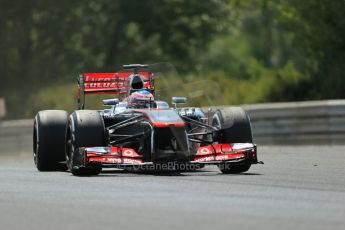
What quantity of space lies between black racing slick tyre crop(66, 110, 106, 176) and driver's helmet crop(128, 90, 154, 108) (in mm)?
1166

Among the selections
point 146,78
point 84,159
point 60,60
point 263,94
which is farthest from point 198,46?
point 84,159

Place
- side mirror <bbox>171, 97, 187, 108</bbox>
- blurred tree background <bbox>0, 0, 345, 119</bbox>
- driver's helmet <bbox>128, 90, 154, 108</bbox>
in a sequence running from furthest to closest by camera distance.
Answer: blurred tree background <bbox>0, 0, 345, 119</bbox>
side mirror <bbox>171, 97, 187, 108</bbox>
driver's helmet <bbox>128, 90, 154, 108</bbox>

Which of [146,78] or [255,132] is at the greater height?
[146,78]

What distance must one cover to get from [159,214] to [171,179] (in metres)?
3.96

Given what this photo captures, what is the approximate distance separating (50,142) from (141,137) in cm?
200

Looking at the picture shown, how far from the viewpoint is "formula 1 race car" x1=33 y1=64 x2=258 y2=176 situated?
14.9 metres

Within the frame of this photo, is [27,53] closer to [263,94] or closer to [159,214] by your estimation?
[263,94]

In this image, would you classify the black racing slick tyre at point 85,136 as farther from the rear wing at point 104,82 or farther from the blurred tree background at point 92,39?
the blurred tree background at point 92,39

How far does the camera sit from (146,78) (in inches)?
718

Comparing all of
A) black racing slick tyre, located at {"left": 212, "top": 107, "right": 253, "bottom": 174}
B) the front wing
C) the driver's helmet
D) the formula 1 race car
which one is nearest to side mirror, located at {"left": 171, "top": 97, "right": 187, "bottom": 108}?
the formula 1 race car

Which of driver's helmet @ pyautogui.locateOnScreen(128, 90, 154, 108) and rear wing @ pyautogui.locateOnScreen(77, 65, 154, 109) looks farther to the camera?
rear wing @ pyautogui.locateOnScreen(77, 65, 154, 109)

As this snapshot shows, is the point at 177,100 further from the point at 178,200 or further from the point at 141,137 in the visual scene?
the point at 178,200

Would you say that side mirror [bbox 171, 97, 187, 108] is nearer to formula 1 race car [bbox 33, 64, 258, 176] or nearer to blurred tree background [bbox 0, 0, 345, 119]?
formula 1 race car [bbox 33, 64, 258, 176]

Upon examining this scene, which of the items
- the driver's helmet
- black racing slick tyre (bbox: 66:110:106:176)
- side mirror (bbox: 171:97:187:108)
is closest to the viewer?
black racing slick tyre (bbox: 66:110:106:176)
